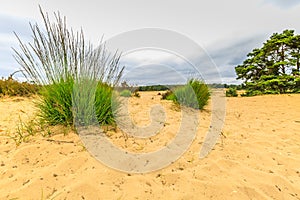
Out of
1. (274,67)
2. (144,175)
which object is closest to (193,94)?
(144,175)

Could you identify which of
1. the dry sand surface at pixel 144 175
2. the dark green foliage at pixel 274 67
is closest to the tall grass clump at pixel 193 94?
the dry sand surface at pixel 144 175

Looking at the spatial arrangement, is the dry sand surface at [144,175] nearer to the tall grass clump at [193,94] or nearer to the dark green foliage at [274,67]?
the tall grass clump at [193,94]

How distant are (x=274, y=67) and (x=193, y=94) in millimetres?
8533

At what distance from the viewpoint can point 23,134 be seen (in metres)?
2.44

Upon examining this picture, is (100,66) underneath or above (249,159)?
above

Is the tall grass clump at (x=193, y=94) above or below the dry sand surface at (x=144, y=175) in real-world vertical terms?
above

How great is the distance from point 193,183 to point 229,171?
17.4 inches

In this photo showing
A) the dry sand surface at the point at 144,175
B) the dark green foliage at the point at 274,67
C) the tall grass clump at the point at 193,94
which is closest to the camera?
the dry sand surface at the point at 144,175

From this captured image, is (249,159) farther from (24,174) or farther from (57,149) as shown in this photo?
(24,174)

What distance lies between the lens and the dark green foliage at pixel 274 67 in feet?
34.7

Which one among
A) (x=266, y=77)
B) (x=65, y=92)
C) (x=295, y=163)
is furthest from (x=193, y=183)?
(x=266, y=77)

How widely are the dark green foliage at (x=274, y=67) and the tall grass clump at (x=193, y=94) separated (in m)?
7.43

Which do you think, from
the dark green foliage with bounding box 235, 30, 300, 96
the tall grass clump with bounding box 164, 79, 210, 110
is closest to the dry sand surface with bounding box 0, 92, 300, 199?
the tall grass clump with bounding box 164, 79, 210, 110

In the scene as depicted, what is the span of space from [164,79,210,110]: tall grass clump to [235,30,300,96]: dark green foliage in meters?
7.43
